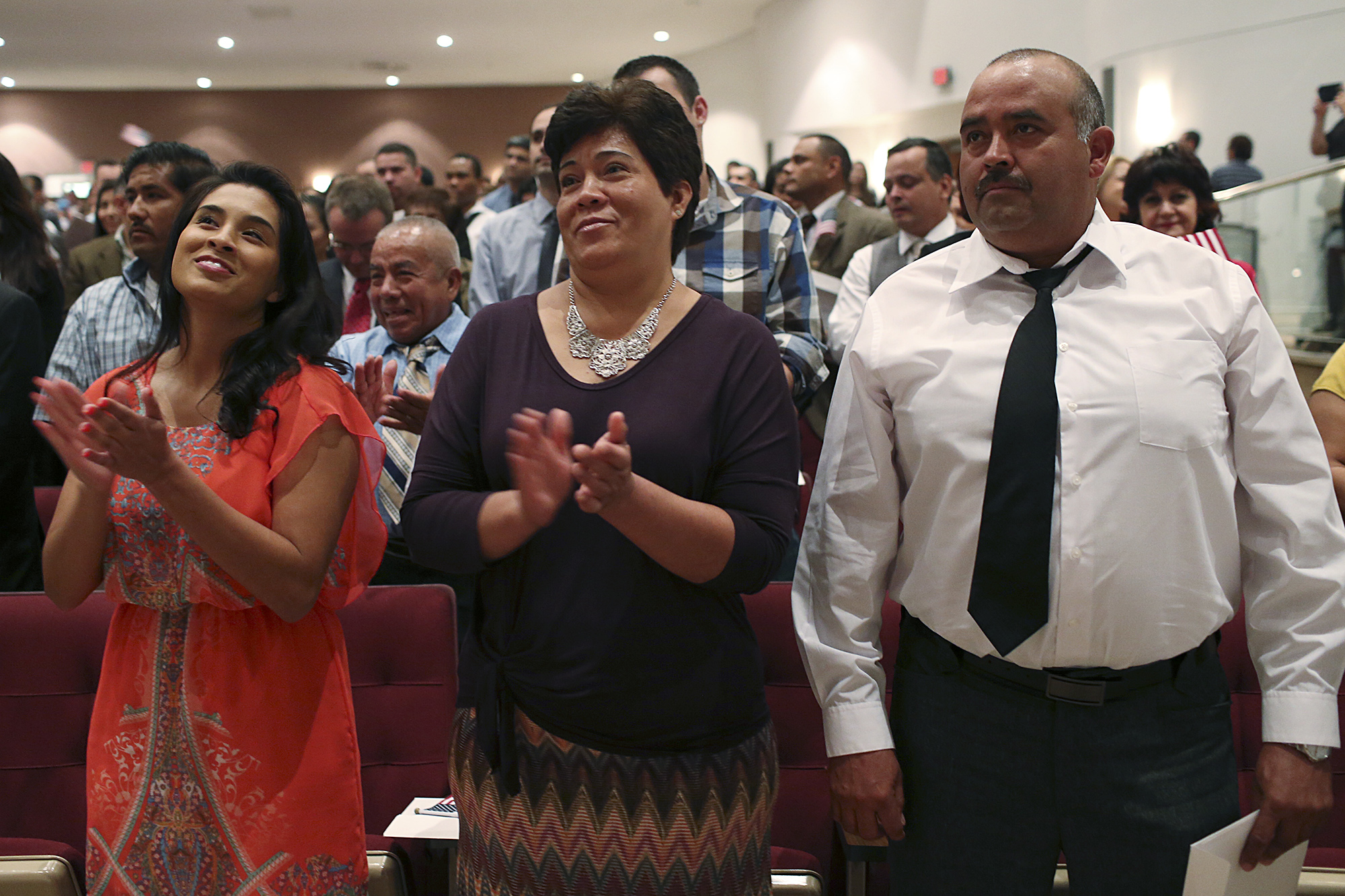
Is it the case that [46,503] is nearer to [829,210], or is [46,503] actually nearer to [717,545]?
[717,545]

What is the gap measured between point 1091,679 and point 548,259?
200 centimetres

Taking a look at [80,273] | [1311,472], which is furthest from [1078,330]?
[80,273]

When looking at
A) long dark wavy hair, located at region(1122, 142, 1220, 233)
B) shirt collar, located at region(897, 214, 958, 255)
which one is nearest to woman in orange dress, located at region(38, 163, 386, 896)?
long dark wavy hair, located at region(1122, 142, 1220, 233)

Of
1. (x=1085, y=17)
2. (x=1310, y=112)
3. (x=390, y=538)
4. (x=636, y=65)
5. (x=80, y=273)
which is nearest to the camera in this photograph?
(x=390, y=538)

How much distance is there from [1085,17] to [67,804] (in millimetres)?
8119

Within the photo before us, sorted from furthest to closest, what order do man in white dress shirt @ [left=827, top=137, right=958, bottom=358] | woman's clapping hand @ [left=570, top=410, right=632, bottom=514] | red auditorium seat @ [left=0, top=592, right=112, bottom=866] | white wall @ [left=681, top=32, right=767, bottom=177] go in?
white wall @ [left=681, top=32, right=767, bottom=177] < man in white dress shirt @ [left=827, top=137, right=958, bottom=358] < red auditorium seat @ [left=0, top=592, right=112, bottom=866] < woman's clapping hand @ [left=570, top=410, right=632, bottom=514]

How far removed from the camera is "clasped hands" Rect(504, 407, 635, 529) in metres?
1.17

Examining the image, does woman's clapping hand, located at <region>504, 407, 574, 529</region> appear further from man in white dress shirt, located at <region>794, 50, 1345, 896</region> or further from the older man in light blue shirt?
the older man in light blue shirt

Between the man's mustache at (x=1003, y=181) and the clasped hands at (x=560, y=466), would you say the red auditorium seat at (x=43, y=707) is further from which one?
the man's mustache at (x=1003, y=181)

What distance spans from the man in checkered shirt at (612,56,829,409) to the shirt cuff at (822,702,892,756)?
101 cm

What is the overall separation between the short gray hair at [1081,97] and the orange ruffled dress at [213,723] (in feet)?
3.66

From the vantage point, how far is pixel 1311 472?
1.41 meters

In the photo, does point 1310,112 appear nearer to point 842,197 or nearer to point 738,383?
point 842,197

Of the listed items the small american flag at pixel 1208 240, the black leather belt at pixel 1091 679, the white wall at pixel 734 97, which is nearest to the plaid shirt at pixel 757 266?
the small american flag at pixel 1208 240
